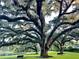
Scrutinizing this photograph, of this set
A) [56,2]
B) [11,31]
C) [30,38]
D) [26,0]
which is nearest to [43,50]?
[30,38]

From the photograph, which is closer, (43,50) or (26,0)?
(26,0)

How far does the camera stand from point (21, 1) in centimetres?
1642

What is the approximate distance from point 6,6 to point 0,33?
3.98 metres

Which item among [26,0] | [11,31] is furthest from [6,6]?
[11,31]

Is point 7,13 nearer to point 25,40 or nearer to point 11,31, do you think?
point 11,31

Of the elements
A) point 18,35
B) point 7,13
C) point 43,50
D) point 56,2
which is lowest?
point 43,50

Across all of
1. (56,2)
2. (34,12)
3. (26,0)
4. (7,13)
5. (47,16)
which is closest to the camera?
(26,0)

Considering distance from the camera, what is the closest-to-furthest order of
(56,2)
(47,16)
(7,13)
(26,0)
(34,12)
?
(26,0) → (7,13) → (56,2) → (34,12) → (47,16)

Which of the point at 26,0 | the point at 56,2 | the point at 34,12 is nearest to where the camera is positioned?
the point at 26,0

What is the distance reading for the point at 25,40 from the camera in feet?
66.7

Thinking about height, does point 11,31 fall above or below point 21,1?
below

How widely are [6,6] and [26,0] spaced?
176 cm

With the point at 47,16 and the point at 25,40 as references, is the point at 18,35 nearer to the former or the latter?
the point at 25,40

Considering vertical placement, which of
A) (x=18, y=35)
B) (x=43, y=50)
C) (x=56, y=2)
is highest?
(x=56, y=2)
